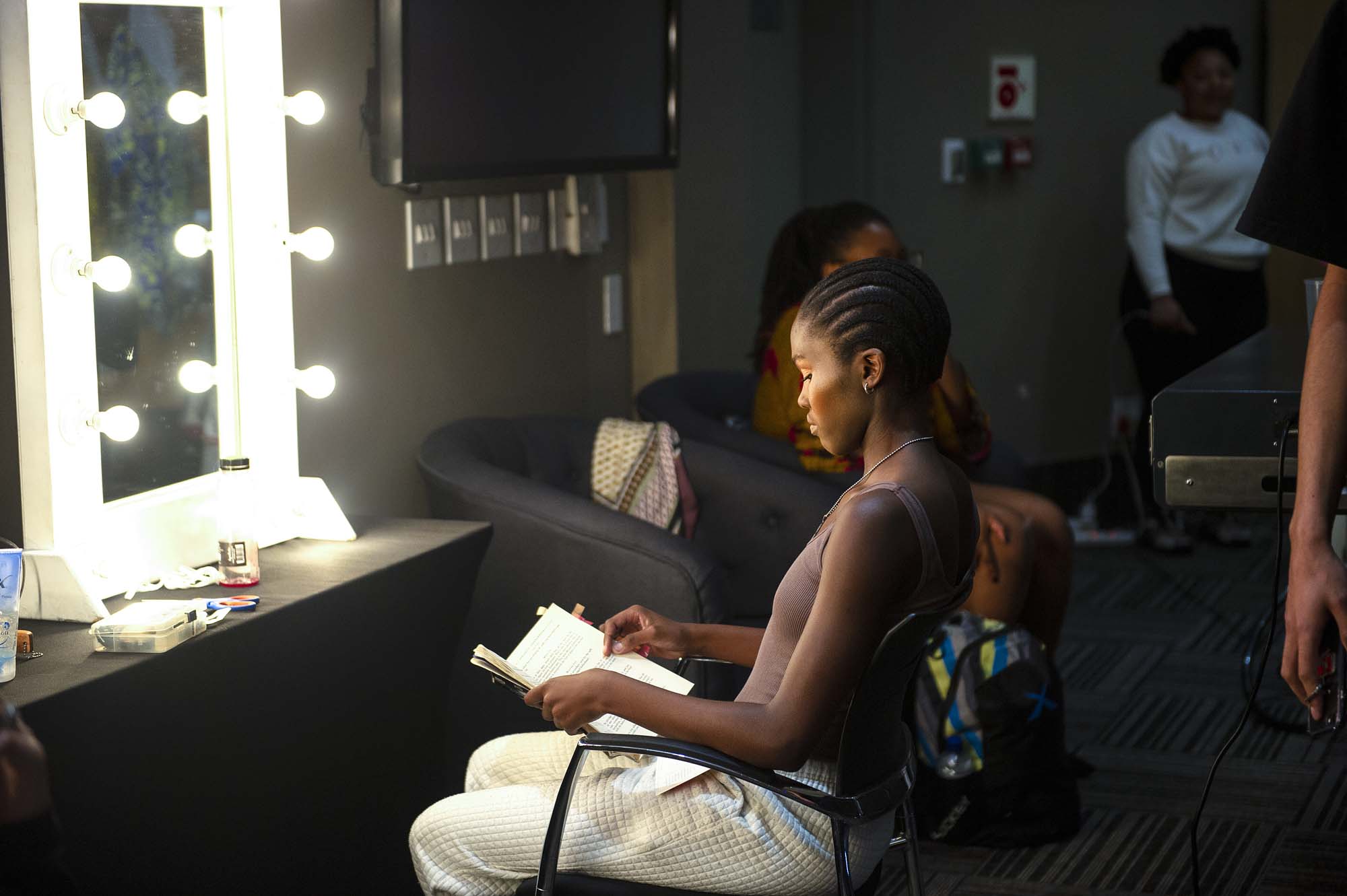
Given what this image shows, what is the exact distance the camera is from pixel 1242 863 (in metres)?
2.68

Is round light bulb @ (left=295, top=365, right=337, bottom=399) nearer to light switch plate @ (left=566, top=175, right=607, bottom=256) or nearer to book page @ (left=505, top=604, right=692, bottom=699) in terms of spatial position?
book page @ (left=505, top=604, right=692, bottom=699)

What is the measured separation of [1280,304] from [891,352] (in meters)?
4.66

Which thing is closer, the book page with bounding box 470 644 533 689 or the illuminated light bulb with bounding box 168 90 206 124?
the book page with bounding box 470 644 533 689

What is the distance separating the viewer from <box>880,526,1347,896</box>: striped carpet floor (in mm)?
2643

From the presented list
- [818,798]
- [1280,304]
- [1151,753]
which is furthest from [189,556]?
[1280,304]

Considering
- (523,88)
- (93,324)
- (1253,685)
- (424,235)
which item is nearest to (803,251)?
(523,88)

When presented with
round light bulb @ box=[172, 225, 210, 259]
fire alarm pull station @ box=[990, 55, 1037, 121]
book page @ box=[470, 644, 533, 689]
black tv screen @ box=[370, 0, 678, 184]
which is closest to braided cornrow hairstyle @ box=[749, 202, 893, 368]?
black tv screen @ box=[370, 0, 678, 184]

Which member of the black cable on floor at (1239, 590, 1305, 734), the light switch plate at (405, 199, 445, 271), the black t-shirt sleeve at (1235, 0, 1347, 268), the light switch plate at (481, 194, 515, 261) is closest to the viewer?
the black t-shirt sleeve at (1235, 0, 1347, 268)

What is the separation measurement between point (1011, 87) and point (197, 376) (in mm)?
4022

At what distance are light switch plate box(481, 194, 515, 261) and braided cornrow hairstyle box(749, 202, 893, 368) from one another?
2.04 feet

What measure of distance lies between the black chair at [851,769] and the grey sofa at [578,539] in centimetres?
72

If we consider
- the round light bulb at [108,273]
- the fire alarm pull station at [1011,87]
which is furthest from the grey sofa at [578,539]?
the fire alarm pull station at [1011,87]

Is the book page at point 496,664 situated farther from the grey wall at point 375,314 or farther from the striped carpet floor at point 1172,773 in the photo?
the striped carpet floor at point 1172,773

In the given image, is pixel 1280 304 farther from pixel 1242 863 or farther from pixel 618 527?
pixel 618 527
